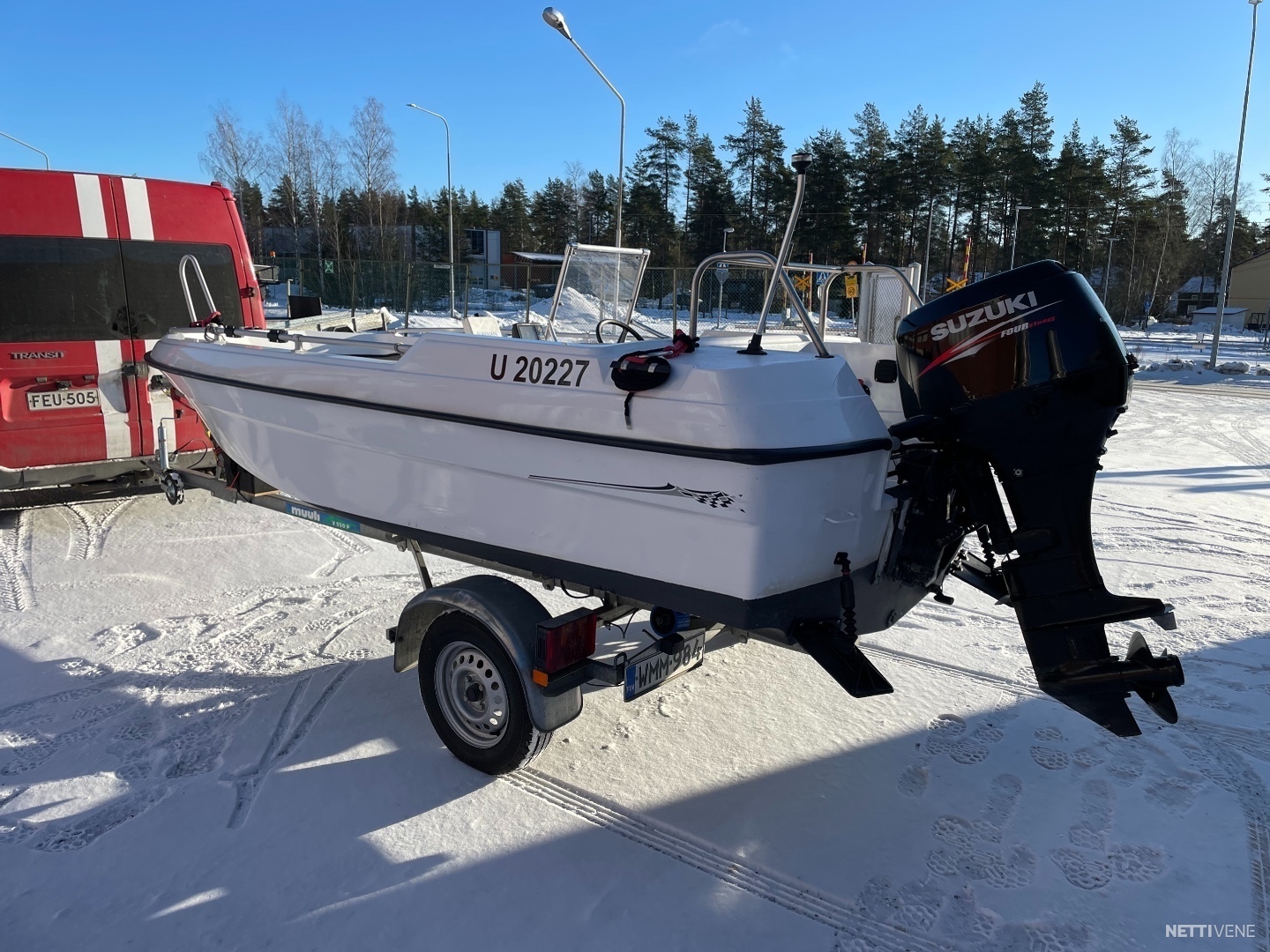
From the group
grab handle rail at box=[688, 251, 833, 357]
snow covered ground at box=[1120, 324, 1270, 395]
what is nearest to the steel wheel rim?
grab handle rail at box=[688, 251, 833, 357]

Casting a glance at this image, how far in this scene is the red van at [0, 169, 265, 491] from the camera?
4.92 metres

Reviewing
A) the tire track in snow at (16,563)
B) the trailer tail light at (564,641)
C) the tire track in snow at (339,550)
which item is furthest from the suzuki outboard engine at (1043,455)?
the tire track in snow at (16,563)

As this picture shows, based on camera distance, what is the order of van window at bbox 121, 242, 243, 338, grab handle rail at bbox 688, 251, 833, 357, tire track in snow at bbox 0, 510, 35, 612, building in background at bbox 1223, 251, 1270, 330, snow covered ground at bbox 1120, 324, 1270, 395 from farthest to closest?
1. building in background at bbox 1223, 251, 1270, 330
2. snow covered ground at bbox 1120, 324, 1270, 395
3. van window at bbox 121, 242, 243, 338
4. tire track in snow at bbox 0, 510, 35, 612
5. grab handle rail at bbox 688, 251, 833, 357

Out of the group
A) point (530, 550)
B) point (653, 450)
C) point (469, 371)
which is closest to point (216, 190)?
point (469, 371)

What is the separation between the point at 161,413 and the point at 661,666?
430 centimetres

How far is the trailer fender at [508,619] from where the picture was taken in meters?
2.68

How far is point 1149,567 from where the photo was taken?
491cm

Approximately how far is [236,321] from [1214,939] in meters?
6.15

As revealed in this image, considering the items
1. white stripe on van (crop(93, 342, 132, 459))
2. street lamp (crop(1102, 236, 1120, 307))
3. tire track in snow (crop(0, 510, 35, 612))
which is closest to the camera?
tire track in snow (crop(0, 510, 35, 612))

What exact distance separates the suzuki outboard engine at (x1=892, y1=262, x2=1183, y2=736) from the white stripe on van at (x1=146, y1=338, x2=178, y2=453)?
4869mm

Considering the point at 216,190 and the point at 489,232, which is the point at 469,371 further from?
the point at 489,232

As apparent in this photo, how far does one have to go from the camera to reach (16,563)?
4.89 meters

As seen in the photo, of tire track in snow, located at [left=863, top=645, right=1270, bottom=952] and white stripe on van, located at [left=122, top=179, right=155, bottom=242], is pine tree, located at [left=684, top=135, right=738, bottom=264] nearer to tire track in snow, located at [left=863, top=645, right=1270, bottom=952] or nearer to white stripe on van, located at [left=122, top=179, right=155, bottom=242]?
white stripe on van, located at [left=122, top=179, right=155, bottom=242]

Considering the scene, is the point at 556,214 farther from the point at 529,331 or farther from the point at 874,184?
the point at 529,331
